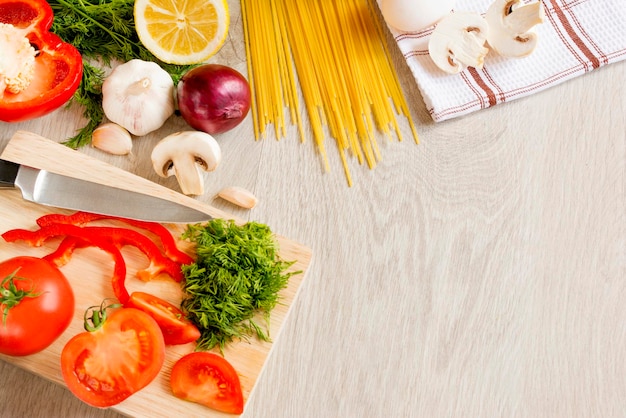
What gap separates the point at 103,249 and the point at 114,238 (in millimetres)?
28

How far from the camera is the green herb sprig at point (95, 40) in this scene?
140 centimetres

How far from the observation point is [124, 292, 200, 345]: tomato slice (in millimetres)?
1215

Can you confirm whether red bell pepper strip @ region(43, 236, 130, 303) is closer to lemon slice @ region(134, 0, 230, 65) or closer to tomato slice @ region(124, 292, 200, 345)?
tomato slice @ region(124, 292, 200, 345)

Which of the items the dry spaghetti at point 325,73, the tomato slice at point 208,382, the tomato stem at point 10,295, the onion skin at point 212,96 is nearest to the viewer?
the tomato stem at point 10,295

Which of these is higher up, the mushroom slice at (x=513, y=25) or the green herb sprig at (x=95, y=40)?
the mushroom slice at (x=513, y=25)

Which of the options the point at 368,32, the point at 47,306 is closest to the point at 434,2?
the point at 368,32

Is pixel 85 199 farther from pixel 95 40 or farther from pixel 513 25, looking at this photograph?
pixel 513 25

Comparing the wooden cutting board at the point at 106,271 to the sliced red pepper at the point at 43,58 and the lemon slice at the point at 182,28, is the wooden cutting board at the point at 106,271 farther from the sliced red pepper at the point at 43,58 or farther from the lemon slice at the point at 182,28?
the lemon slice at the point at 182,28

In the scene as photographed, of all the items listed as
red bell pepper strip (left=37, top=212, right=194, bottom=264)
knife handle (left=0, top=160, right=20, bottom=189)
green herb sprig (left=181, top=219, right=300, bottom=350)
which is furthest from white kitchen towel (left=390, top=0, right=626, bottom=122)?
knife handle (left=0, top=160, right=20, bottom=189)

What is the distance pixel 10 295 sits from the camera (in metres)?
1.08

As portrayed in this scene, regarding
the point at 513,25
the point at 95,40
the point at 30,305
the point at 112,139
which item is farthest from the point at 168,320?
the point at 513,25

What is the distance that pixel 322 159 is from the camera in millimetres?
1426

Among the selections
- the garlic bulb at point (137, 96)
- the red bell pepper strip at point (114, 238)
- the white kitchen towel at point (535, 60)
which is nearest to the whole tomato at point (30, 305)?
the red bell pepper strip at point (114, 238)

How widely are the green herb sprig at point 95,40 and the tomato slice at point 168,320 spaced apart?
0.37 meters
